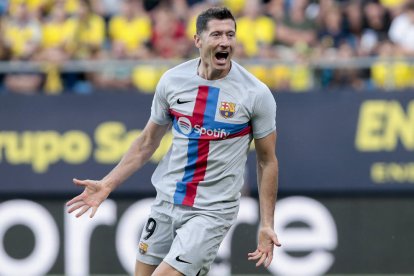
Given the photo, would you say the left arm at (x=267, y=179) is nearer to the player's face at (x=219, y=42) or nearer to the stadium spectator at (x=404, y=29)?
the player's face at (x=219, y=42)

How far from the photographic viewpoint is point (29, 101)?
12992mm

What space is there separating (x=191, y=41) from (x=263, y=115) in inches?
258

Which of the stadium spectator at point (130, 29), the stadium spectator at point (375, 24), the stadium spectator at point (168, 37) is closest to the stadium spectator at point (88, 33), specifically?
the stadium spectator at point (130, 29)

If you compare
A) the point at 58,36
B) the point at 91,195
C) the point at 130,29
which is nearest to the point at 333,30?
the point at 130,29

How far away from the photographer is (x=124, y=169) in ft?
25.1

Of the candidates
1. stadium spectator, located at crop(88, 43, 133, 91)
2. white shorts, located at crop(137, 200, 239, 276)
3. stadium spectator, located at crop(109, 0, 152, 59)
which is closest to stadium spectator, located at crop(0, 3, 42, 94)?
stadium spectator, located at crop(88, 43, 133, 91)

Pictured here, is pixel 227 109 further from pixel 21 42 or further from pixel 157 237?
pixel 21 42

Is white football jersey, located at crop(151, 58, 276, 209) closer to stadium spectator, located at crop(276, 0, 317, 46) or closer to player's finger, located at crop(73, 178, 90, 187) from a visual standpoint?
player's finger, located at crop(73, 178, 90, 187)

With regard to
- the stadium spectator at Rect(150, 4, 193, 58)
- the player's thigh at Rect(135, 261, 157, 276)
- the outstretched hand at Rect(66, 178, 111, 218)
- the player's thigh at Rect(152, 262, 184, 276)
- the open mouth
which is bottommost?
the player's thigh at Rect(135, 261, 157, 276)

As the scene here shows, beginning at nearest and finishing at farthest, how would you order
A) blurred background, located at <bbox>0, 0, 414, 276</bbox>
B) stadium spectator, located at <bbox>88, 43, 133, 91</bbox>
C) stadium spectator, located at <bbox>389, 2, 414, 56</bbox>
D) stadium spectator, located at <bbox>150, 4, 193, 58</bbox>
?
blurred background, located at <bbox>0, 0, 414, 276</bbox>, stadium spectator, located at <bbox>88, 43, 133, 91</bbox>, stadium spectator, located at <bbox>389, 2, 414, 56</bbox>, stadium spectator, located at <bbox>150, 4, 193, 58</bbox>

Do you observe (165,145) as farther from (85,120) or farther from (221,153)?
(221,153)

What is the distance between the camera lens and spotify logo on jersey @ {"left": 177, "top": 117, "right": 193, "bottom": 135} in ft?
24.4

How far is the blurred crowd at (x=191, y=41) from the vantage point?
1282 cm

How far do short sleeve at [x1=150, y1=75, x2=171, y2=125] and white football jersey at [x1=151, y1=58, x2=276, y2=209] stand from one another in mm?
14
